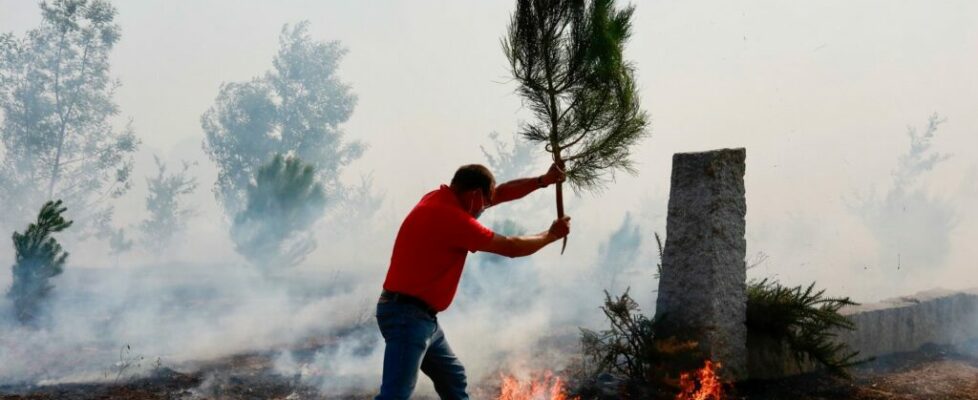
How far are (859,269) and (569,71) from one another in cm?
2254

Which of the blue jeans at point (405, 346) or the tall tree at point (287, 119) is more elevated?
the tall tree at point (287, 119)

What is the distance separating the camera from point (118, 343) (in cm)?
1005

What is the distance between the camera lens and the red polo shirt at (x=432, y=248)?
3.81 metres

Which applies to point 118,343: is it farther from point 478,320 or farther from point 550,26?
point 550,26

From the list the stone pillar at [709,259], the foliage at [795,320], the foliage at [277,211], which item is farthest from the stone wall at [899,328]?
the foliage at [277,211]

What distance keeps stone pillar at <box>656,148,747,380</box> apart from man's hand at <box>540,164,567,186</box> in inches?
62.9

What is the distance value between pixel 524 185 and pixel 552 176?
0.22m

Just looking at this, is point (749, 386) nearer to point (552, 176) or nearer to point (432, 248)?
point (552, 176)

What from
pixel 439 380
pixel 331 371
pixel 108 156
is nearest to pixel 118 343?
pixel 331 371

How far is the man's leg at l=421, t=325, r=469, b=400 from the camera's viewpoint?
4.05m

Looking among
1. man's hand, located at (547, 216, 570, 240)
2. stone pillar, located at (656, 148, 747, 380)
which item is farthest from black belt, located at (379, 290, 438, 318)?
stone pillar, located at (656, 148, 747, 380)

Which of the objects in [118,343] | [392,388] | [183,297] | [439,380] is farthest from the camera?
[183,297]

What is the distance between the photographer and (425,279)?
12.6 feet

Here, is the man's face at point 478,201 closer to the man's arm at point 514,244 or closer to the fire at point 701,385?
the man's arm at point 514,244
